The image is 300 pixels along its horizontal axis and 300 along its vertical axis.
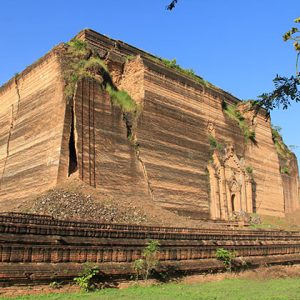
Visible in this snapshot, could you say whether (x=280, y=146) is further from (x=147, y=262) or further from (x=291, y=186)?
(x=147, y=262)

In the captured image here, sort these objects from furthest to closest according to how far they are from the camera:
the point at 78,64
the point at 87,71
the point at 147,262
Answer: the point at 78,64 → the point at 87,71 → the point at 147,262

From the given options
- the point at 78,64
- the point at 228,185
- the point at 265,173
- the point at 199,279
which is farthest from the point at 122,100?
the point at 199,279

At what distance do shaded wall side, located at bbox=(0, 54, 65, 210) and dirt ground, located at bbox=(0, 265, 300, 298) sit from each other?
12529 millimetres

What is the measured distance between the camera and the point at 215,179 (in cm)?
3031

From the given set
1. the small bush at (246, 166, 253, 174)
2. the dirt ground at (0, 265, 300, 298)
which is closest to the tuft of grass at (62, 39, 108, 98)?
the small bush at (246, 166, 253, 174)

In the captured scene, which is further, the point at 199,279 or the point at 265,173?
the point at 265,173

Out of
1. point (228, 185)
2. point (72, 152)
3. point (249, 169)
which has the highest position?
point (249, 169)

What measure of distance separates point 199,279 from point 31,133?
692 inches

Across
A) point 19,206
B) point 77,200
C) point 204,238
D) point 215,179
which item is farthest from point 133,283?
point 215,179

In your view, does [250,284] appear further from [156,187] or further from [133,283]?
[156,187]

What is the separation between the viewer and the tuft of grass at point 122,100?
2598 centimetres

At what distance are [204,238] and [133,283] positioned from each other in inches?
142

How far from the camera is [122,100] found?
26.5m

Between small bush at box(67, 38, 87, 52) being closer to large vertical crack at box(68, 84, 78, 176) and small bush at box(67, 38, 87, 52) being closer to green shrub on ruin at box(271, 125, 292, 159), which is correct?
large vertical crack at box(68, 84, 78, 176)
